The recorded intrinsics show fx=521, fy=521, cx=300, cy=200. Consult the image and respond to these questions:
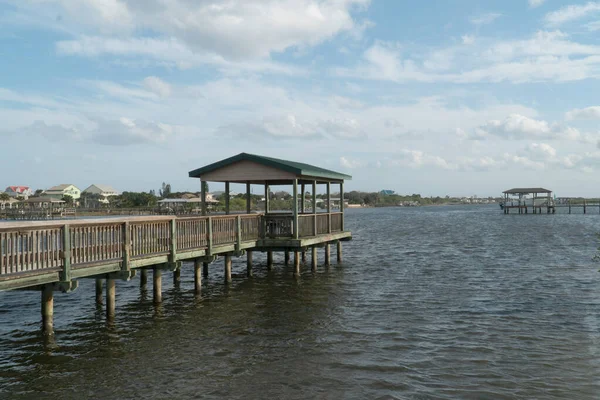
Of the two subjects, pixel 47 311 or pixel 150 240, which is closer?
pixel 47 311

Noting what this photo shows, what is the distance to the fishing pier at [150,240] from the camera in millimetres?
10828

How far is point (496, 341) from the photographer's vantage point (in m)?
12.3

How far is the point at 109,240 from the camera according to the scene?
42.4 ft

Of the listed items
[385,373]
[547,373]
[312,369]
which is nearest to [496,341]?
[547,373]

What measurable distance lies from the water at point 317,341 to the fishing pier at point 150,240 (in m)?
1.34

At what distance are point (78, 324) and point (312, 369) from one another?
7234 millimetres

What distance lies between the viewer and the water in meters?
9.51

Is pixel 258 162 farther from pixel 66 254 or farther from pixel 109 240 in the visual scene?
pixel 66 254

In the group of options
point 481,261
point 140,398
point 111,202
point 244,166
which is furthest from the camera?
point 111,202

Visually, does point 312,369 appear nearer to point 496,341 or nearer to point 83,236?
point 496,341

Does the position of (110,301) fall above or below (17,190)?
below

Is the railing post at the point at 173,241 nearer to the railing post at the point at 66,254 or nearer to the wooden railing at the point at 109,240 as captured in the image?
the wooden railing at the point at 109,240

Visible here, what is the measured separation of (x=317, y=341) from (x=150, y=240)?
17.8ft

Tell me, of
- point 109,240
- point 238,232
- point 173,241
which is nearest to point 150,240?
point 173,241
